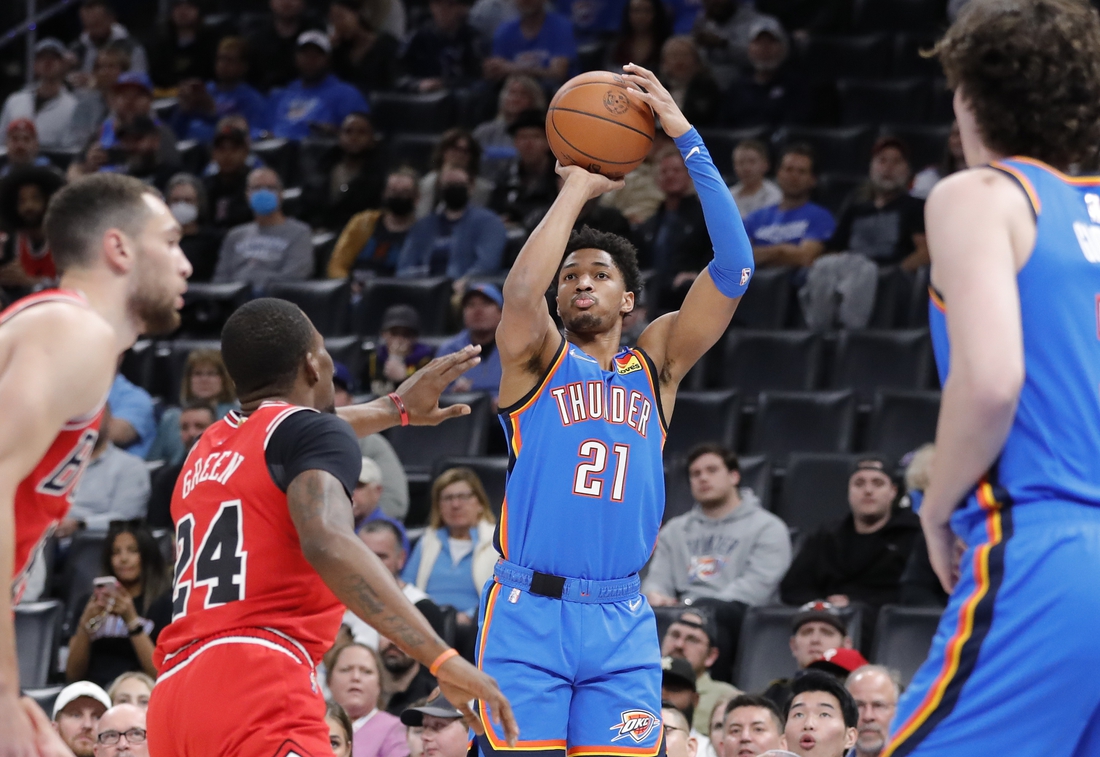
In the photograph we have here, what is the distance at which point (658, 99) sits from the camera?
17.1 ft

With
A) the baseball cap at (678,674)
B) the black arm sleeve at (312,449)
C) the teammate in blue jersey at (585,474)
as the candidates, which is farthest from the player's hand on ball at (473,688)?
the baseball cap at (678,674)

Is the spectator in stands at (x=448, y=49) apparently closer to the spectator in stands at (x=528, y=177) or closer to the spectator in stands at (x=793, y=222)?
the spectator in stands at (x=528, y=177)

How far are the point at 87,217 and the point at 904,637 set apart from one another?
210 inches

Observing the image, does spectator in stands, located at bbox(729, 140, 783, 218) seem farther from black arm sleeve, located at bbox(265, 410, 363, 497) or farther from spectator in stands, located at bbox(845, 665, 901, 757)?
black arm sleeve, located at bbox(265, 410, 363, 497)

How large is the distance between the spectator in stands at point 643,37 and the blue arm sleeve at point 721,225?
7.86 m

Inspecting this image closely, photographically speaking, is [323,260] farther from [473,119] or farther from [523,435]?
[523,435]

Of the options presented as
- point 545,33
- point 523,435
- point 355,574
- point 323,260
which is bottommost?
point 355,574

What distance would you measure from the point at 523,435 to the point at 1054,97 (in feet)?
7.93

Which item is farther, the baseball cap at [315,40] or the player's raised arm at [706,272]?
the baseball cap at [315,40]

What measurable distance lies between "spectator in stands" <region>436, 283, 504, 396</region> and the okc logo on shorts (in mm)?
5179

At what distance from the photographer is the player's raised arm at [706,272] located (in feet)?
16.7

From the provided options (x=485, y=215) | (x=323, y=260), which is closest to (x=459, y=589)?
(x=485, y=215)

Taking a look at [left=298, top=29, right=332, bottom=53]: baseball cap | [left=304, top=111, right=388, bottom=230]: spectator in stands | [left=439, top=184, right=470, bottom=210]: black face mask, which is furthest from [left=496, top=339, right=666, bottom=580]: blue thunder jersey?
[left=298, top=29, right=332, bottom=53]: baseball cap

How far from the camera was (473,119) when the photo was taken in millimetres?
13578
